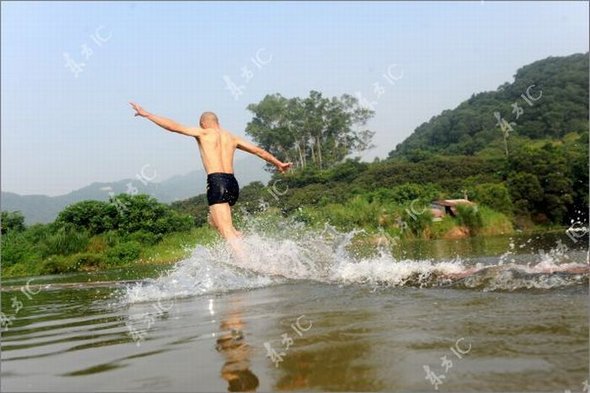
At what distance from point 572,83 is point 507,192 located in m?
60.6

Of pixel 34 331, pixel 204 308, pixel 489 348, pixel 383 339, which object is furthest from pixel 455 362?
pixel 34 331

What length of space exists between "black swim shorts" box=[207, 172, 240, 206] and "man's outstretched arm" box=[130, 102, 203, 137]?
62 centimetres

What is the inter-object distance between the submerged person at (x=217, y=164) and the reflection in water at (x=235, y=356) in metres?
3.38

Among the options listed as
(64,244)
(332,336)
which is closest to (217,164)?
(332,336)

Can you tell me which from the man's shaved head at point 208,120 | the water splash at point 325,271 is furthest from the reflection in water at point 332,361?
the man's shaved head at point 208,120

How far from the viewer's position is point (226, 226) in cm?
680

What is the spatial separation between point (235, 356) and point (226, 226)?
4.45 metres

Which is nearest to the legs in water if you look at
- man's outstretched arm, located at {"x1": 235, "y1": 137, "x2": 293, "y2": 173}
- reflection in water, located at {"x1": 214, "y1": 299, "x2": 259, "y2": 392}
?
man's outstretched arm, located at {"x1": 235, "y1": 137, "x2": 293, "y2": 173}

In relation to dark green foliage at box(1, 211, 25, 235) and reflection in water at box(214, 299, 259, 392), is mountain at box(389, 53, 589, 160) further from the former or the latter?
reflection in water at box(214, 299, 259, 392)

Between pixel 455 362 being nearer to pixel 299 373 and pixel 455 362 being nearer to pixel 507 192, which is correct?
pixel 299 373

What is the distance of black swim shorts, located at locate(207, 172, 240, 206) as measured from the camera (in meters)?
6.95

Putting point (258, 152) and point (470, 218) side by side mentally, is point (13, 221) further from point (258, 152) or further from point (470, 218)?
point (258, 152)

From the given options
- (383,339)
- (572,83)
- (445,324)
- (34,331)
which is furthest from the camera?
(572,83)

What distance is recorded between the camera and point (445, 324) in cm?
274
